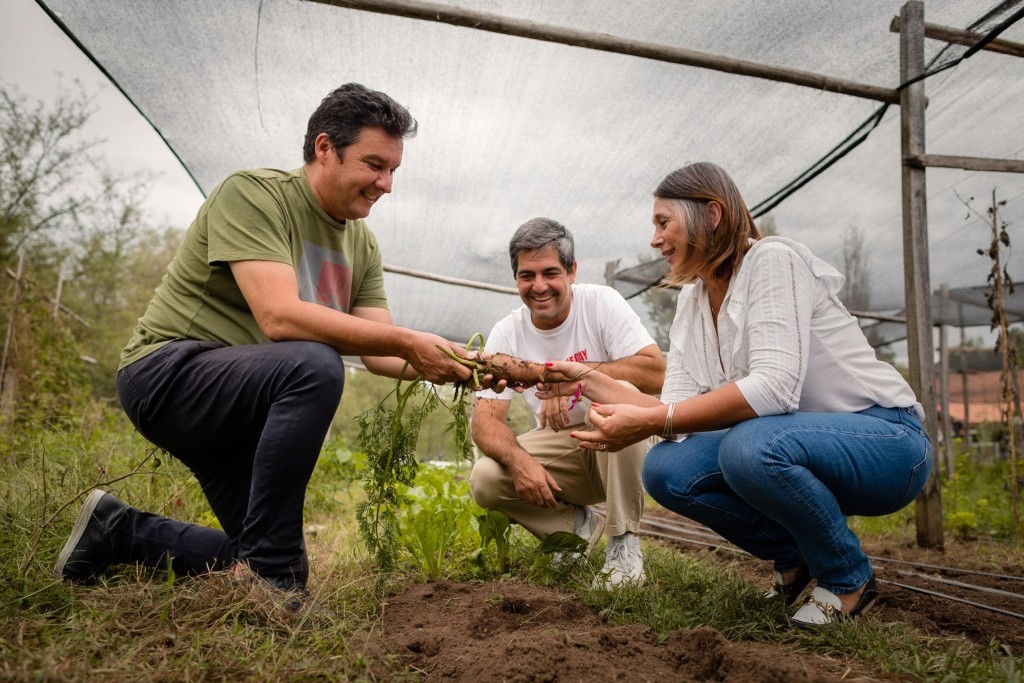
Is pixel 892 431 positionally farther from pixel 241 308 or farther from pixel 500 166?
pixel 500 166

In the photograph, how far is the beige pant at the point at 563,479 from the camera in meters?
2.82

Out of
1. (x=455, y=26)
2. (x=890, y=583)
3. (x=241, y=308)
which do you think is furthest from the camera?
(x=455, y=26)

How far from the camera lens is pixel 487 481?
2.97 metres

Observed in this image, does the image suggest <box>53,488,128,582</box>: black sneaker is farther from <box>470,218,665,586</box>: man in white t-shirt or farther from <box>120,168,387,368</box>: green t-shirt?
<box>470,218,665,586</box>: man in white t-shirt

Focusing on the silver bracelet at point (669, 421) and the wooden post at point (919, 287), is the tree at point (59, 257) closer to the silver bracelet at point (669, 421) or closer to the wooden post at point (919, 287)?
the silver bracelet at point (669, 421)

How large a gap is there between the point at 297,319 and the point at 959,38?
Answer: 3.00m

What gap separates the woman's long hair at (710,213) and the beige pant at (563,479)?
2.99 feet

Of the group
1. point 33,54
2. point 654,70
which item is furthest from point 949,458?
point 33,54

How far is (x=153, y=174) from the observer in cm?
1305

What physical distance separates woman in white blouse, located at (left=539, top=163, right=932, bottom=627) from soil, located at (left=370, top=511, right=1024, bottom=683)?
0.37 m

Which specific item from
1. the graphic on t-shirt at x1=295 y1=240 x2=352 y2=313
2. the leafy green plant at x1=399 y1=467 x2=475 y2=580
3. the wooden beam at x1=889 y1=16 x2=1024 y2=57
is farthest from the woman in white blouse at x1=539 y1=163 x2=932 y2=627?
the wooden beam at x1=889 y1=16 x2=1024 y2=57

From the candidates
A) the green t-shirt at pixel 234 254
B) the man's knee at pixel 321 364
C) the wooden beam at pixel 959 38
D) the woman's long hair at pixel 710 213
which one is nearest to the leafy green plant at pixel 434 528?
the man's knee at pixel 321 364

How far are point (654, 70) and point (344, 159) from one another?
1.81 m

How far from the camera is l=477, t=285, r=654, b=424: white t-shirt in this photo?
10.2ft
